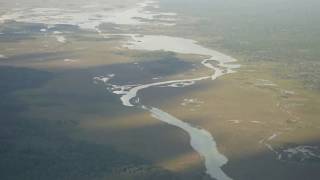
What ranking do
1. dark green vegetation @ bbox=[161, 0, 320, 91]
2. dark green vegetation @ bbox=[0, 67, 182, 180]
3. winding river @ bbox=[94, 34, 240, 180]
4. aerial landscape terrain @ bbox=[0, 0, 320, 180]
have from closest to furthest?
dark green vegetation @ bbox=[0, 67, 182, 180] → aerial landscape terrain @ bbox=[0, 0, 320, 180] → winding river @ bbox=[94, 34, 240, 180] → dark green vegetation @ bbox=[161, 0, 320, 91]

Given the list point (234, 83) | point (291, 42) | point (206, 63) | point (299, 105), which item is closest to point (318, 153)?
point (299, 105)

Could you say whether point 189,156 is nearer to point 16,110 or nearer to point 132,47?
point 16,110

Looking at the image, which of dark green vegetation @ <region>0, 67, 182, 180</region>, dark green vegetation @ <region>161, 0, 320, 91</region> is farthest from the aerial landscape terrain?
dark green vegetation @ <region>161, 0, 320, 91</region>

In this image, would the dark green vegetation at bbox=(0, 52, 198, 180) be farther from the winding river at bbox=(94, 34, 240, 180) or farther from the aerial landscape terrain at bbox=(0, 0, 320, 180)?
the winding river at bbox=(94, 34, 240, 180)

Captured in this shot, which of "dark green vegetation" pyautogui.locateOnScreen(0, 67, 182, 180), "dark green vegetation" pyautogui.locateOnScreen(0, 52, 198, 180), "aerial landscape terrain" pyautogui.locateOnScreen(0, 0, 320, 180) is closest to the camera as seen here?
"dark green vegetation" pyautogui.locateOnScreen(0, 67, 182, 180)

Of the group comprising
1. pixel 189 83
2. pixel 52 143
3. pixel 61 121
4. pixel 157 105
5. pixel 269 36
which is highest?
pixel 52 143

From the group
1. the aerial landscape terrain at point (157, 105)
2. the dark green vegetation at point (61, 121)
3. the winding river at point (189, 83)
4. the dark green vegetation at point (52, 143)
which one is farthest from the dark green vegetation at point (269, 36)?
the dark green vegetation at point (52, 143)

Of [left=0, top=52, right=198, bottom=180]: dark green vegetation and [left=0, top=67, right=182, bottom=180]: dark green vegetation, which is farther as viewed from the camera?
[left=0, top=52, right=198, bottom=180]: dark green vegetation

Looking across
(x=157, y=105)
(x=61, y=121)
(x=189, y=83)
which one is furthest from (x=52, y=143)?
(x=189, y=83)

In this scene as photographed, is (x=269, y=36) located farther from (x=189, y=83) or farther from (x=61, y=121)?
(x=61, y=121)
